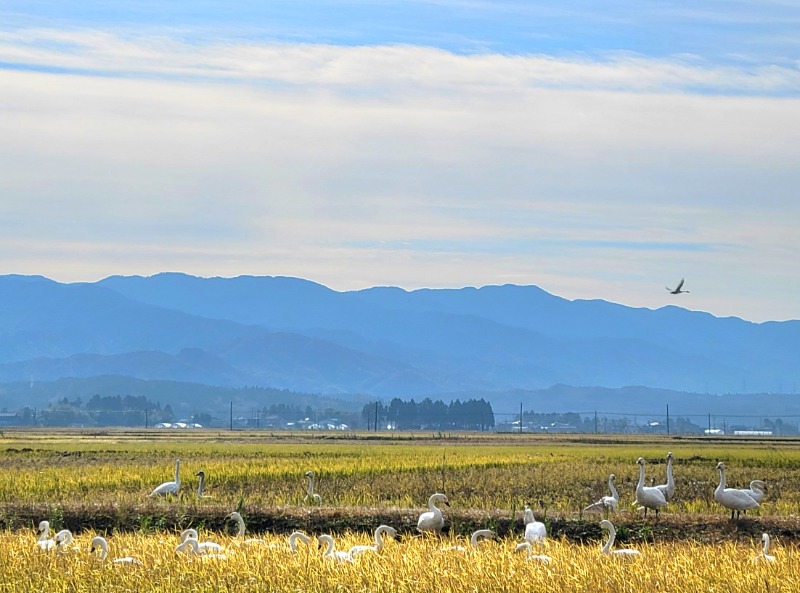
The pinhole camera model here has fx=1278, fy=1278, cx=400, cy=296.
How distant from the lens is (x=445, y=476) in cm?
3606

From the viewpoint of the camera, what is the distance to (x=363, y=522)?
22.9m

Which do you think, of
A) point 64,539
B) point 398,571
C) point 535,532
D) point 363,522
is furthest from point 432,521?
point 64,539

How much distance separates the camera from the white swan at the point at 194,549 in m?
17.3

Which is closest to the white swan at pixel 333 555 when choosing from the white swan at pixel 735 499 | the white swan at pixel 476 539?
the white swan at pixel 476 539

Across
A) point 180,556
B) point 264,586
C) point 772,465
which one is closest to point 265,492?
point 180,556

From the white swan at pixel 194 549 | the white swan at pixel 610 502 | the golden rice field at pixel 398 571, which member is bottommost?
the golden rice field at pixel 398 571

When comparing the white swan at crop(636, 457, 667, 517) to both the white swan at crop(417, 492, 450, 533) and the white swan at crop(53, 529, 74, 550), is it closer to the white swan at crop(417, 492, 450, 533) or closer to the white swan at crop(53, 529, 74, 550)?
the white swan at crop(417, 492, 450, 533)

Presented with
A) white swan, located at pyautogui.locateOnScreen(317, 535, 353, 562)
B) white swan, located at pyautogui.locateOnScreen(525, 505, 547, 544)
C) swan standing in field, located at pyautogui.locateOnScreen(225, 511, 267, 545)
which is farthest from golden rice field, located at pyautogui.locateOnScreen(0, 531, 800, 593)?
white swan, located at pyautogui.locateOnScreen(525, 505, 547, 544)

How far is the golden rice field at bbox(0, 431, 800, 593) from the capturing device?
15.9 meters

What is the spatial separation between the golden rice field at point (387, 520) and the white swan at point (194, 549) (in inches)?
6.3

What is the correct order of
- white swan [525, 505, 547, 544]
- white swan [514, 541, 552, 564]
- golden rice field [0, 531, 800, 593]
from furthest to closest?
white swan [525, 505, 547, 544] < white swan [514, 541, 552, 564] < golden rice field [0, 531, 800, 593]

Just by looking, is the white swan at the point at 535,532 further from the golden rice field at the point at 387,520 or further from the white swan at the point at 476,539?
the white swan at the point at 476,539

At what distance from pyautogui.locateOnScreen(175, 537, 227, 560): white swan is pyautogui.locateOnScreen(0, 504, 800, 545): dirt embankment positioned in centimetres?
405

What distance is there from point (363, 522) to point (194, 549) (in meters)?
5.55
